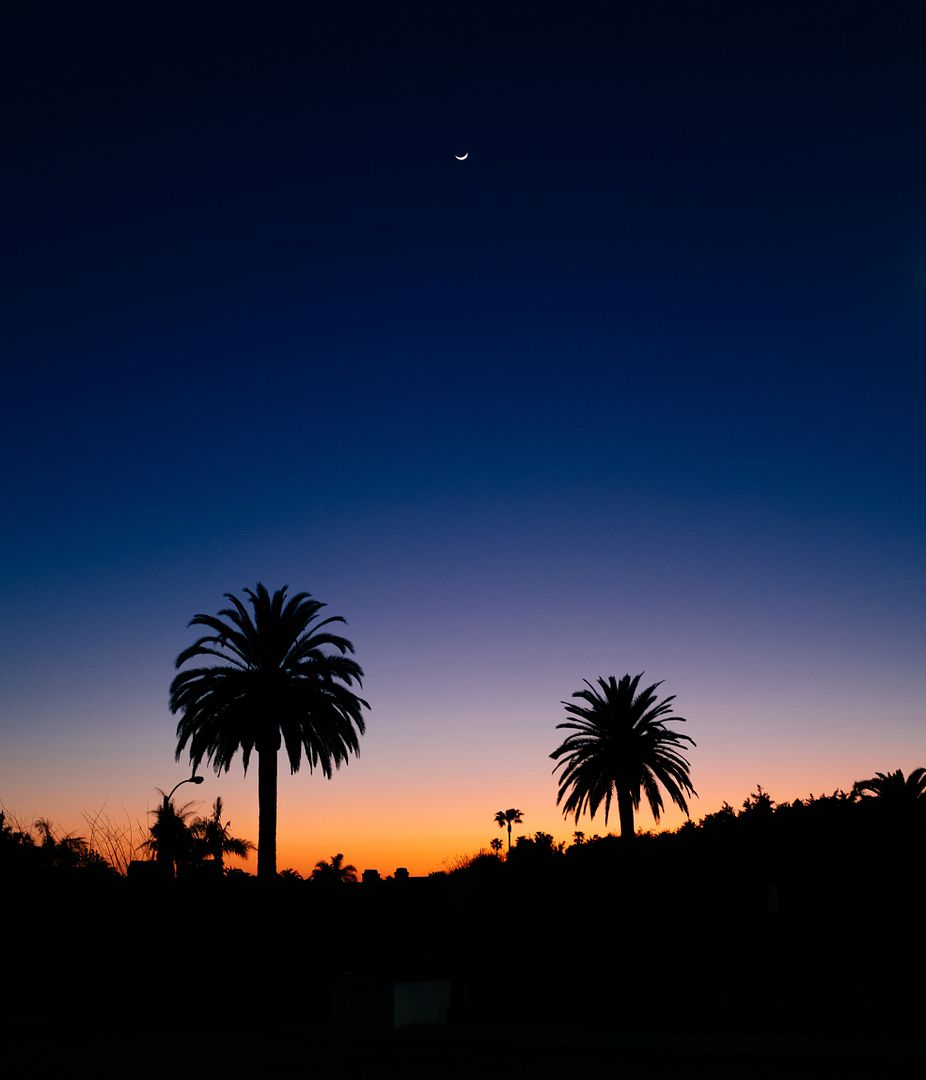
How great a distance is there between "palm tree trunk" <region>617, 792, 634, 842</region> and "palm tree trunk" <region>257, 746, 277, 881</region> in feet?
56.3

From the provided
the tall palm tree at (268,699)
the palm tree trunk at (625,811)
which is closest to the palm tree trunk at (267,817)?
the tall palm tree at (268,699)

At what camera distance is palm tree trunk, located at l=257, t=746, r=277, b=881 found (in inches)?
1512

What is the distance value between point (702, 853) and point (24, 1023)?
20.1 meters

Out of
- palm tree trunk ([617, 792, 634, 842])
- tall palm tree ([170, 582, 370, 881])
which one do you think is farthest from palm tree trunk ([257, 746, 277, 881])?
palm tree trunk ([617, 792, 634, 842])

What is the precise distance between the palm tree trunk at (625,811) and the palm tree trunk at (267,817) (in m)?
17.2

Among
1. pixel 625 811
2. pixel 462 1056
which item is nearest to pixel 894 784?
pixel 625 811

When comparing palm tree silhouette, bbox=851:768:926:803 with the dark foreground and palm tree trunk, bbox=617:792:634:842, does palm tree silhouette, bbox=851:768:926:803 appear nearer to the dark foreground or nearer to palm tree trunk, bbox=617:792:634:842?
palm tree trunk, bbox=617:792:634:842

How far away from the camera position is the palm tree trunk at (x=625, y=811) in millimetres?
50125

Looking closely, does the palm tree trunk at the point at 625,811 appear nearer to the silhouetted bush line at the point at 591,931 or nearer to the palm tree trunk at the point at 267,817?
the silhouetted bush line at the point at 591,931

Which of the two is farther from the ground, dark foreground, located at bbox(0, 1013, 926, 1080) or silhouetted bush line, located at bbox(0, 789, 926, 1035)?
silhouetted bush line, located at bbox(0, 789, 926, 1035)

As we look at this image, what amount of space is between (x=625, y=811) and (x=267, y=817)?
58.6 ft

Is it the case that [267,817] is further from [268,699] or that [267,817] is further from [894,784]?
[894,784]

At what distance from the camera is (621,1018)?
25.9 metres

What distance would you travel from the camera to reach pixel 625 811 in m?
50.3
